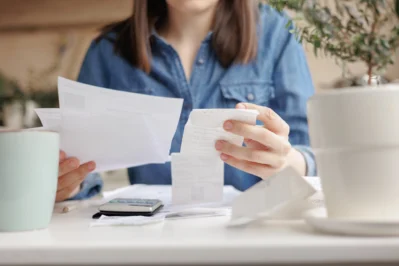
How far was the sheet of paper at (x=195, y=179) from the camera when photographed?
0.68 metres

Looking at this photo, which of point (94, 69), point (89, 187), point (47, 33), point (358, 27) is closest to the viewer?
point (358, 27)

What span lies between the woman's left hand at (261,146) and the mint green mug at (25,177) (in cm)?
24

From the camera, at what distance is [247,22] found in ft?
3.75

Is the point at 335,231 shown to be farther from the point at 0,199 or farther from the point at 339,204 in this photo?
the point at 0,199

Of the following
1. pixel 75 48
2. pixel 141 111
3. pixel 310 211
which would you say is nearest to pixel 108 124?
pixel 141 111

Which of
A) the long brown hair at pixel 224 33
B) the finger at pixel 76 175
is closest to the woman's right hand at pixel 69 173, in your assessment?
the finger at pixel 76 175

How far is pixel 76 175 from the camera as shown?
0.73 m

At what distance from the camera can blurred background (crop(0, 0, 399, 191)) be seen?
2.20 m

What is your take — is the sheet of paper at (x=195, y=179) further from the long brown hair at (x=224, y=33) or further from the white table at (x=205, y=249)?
the long brown hair at (x=224, y=33)

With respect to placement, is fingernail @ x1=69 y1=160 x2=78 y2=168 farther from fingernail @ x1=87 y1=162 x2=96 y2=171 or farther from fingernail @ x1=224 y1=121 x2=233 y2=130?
fingernail @ x1=224 y1=121 x2=233 y2=130

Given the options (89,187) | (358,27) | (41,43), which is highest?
(41,43)

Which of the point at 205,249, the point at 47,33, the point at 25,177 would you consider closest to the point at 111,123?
the point at 25,177

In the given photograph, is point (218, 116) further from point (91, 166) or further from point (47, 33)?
point (47, 33)

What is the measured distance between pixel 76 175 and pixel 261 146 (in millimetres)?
299
